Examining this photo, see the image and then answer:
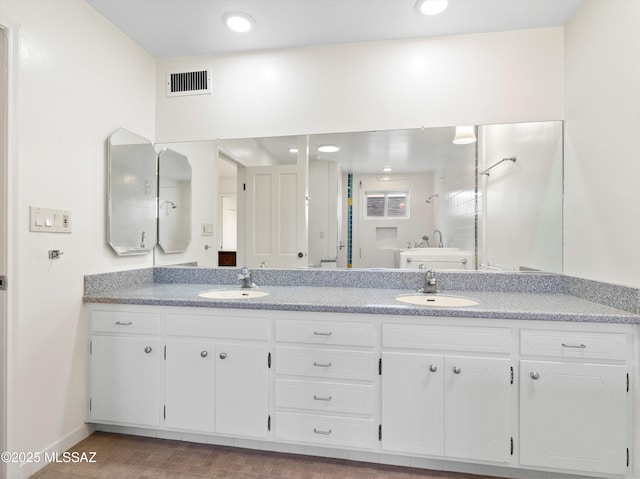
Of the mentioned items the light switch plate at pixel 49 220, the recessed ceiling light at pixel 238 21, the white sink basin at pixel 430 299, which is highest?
the recessed ceiling light at pixel 238 21

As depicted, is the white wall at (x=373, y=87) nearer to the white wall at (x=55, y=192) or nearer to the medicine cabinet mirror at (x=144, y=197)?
the medicine cabinet mirror at (x=144, y=197)

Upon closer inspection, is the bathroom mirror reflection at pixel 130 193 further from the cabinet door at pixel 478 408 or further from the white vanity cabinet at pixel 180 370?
the cabinet door at pixel 478 408

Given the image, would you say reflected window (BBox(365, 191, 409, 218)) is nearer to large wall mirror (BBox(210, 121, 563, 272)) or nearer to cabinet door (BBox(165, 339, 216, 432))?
large wall mirror (BBox(210, 121, 563, 272))

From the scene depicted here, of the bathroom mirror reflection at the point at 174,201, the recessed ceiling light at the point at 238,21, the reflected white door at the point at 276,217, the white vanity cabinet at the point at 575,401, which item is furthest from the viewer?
the bathroom mirror reflection at the point at 174,201

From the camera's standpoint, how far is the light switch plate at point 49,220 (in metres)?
1.57

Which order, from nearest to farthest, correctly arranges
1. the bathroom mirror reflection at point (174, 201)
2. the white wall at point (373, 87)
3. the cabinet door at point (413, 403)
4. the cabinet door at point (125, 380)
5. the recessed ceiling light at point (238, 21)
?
the cabinet door at point (413, 403), the cabinet door at point (125, 380), the recessed ceiling light at point (238, 21), the white wall at point (373, 87), the bathroom mirror reflection at point (174, 201)

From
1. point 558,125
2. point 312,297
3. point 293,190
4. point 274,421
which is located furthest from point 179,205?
point 558,125

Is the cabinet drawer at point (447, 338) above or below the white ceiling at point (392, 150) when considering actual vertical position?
below

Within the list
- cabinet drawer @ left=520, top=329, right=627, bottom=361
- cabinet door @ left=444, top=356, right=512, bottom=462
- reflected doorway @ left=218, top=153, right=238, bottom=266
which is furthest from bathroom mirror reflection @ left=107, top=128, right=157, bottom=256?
cabinet drawer @ left=520, top=329, right=627, bottom=361

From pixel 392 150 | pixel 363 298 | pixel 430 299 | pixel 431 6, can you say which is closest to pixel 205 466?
Result: pixel 363 298

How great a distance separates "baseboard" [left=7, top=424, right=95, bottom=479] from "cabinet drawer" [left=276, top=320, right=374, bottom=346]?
1.21 metres

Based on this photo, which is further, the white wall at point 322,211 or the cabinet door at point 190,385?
the white wall at point 322,211

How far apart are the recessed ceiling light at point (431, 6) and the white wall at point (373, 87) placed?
0.25m

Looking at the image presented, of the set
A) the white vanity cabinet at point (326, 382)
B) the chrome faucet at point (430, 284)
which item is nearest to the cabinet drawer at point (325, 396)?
the white vanity cabinet at point (326, 382)
